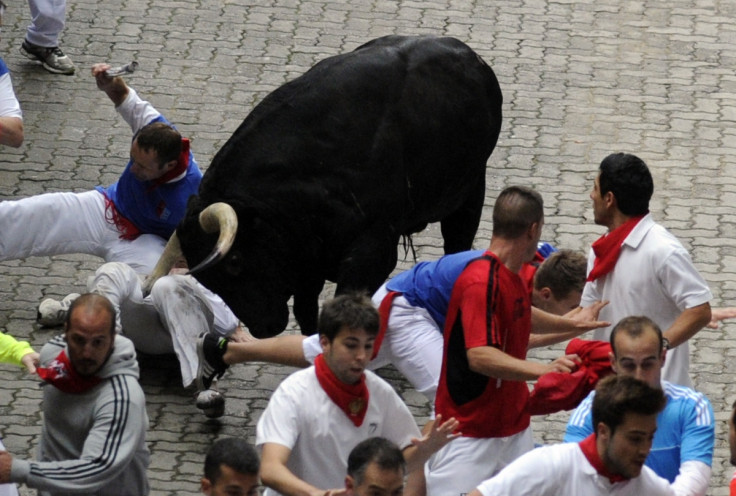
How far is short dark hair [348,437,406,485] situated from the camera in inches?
233

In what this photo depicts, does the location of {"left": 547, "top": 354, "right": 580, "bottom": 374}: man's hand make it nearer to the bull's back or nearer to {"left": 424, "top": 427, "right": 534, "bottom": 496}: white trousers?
{"left": 424, "top": 427, "right": 534, "bottom": 496}: white trousers

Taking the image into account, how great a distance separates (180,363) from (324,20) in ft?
22.3

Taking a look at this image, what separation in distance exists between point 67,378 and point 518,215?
7.27 feet

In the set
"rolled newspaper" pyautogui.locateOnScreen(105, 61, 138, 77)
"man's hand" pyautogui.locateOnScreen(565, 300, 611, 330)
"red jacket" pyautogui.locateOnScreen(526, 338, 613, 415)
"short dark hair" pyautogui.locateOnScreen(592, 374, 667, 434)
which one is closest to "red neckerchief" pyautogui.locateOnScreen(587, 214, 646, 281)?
"man's hand" pyautogui.locateOnScreen(565, 300, 611, 330)

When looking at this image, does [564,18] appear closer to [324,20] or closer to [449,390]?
[324,20]

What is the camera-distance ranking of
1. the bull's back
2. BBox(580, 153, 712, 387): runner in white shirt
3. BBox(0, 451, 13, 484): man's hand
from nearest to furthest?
BBox(0, 451, 13, 484): man's hand < BBox(580, 153, 712, 387): runner in white shirt < the bull's back

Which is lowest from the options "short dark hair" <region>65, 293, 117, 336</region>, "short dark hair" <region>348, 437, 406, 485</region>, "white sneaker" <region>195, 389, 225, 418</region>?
"white sneaker" <region>195, 389, 225, 418</region>

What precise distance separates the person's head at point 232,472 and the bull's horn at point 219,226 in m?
3.19

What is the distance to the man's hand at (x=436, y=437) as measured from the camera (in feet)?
21.7

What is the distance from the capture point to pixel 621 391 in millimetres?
5914

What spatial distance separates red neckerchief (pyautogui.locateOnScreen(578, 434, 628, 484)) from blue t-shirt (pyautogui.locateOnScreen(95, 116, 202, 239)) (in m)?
4.52

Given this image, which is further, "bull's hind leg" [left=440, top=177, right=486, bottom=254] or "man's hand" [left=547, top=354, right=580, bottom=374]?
"bull's hind leg" [left=440, top=177, right=486, bottom=254]

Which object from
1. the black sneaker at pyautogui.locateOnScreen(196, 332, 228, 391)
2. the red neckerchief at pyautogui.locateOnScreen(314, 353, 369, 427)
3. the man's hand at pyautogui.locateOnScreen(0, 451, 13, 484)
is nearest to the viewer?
the man's hand at pyautogui.locateOnScreen(0, 451, 13, 484)

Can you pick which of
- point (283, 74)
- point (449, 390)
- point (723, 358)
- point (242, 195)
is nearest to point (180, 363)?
point (242, 195)
